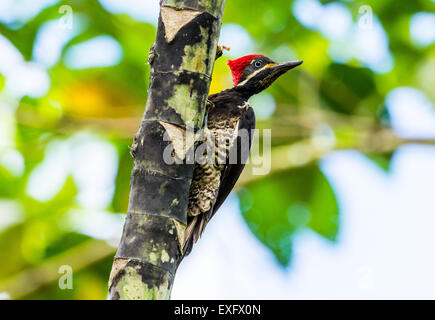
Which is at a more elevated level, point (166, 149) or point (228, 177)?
point (228, 177)

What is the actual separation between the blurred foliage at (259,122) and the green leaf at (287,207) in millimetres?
11

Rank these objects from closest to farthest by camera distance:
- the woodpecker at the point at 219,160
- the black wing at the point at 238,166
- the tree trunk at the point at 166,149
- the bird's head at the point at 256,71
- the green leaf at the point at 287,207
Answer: the tree trunk at the point at 166,149 → the woodpecker at the point at 219,160 → the black wing at the point at 238,166 → the bird's head at the point at 256,71 → the green leaf at the point at 287,207

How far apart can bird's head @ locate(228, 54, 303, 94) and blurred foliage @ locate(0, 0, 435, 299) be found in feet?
3.72

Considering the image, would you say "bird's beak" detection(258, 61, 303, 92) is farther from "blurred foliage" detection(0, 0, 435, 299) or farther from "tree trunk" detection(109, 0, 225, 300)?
"tree trunk" detection(109, 0, 225, 300)

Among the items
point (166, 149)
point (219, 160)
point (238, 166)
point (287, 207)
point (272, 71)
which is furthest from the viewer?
point (287, 207)

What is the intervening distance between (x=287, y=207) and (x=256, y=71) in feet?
7.64

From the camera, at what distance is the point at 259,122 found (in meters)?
6.87

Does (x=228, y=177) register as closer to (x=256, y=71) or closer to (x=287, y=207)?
(x=256, y=71)

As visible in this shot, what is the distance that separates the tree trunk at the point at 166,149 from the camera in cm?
228

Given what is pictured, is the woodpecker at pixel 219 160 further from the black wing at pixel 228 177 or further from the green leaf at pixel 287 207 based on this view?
Result: the green leaf at pixel 287 207

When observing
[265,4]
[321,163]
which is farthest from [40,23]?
[321,163]

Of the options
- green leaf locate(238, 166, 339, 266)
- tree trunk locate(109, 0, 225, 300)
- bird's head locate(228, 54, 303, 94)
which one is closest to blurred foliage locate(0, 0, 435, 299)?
green leaf locate(238, 166, 339, 266)

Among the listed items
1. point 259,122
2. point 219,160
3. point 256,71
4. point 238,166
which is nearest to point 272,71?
point 256,71

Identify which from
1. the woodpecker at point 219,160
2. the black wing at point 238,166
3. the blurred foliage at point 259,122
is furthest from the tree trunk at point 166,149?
the blurred foliage at point 259,122
